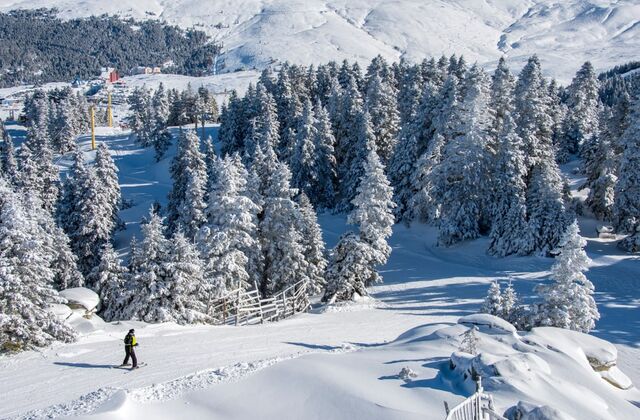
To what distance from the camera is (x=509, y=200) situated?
4416 cm

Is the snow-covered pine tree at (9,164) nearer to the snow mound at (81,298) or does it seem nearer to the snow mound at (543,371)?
the snow mound at (81,298)

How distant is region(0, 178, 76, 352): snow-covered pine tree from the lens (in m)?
20.0

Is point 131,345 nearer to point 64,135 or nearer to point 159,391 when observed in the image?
point 159,391

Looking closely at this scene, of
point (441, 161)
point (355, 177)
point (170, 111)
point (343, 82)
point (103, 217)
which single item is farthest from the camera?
point (170, 111)

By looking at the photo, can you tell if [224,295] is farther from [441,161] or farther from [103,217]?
[441,161]

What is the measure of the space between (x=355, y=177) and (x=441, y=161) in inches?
346

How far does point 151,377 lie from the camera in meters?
16.9

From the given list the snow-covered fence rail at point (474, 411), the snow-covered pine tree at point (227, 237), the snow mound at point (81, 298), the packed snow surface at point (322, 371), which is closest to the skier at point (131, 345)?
the packed snow surface at point (322, 371)

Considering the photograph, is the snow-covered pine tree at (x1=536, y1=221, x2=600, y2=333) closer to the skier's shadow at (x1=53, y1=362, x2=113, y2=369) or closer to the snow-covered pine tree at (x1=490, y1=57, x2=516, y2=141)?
the skier's shadow at (x1=53, y1=362, x2=113, y2=369)

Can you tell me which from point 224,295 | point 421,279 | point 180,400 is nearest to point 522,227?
point 421,279

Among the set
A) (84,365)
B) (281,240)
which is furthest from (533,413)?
(281,240)

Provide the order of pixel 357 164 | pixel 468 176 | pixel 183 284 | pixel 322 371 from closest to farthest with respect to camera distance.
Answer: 1. pixel 322 371
2. pixel 183 284
3. pixel 468 176
4. pixel 357 164

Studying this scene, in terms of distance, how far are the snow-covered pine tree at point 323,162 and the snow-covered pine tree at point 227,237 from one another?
888 inches

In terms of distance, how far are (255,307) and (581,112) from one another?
53711mm
